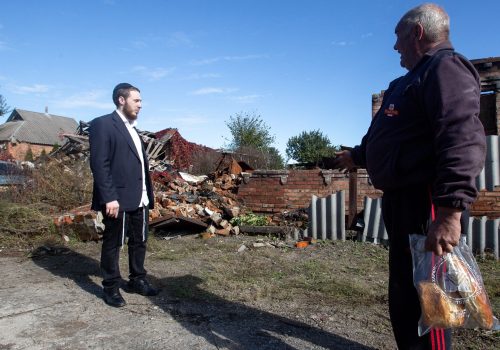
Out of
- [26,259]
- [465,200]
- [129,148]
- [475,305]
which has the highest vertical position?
[129,148]

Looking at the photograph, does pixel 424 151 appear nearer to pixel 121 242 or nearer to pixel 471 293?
pixel 471 293

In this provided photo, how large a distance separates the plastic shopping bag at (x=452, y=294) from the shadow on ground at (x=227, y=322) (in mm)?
1108

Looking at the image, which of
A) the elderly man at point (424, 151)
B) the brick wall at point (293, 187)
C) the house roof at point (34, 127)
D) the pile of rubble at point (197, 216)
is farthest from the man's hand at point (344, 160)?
the house roof at point (34, 127)

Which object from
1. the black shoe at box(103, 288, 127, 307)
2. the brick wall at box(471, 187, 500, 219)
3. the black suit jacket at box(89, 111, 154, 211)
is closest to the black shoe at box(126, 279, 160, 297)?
the black shoe at box(103, 288, 127, 307)

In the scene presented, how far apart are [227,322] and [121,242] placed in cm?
127

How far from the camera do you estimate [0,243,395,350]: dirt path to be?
9.12ft

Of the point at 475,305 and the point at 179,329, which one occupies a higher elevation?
the point at 475,305

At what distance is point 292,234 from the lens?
7.24 metres

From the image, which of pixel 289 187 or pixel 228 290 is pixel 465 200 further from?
pixel 289 187

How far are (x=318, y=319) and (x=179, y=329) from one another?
1.09m

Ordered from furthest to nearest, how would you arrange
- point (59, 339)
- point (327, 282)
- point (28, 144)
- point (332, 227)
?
point (28, 144) < point (332, 227) < point (327, 282) < point (59, 339)

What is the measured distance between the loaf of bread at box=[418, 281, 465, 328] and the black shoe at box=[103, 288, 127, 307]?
2.63m

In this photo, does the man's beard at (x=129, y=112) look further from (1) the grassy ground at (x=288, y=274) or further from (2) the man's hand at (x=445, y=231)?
(2) the man's hand at (x=445, y=231)

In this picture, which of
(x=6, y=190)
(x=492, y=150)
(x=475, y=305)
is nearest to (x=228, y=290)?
(x=475, y=305)
